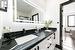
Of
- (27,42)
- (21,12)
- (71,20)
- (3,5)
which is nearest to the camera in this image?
(27,42)

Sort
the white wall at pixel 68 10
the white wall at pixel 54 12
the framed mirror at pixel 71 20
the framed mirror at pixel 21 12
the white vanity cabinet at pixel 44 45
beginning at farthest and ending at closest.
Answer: the framed mirror at pixel 71 20 → the white wall at pixel 68 10 → the white wall at pixel 54 12 → the framed mirror at pixel 21 12 → the white vanity cabinet at pixel 44 45

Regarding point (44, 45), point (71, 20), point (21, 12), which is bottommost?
point (44, 45)

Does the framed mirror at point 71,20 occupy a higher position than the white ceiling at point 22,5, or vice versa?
the white ceiling at point 22,5

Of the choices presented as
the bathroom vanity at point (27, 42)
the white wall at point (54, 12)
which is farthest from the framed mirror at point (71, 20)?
the bathroom vanity at point (27, 42)

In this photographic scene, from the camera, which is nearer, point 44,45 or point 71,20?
point 44,45

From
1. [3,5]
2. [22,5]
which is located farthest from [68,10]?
[3,5]

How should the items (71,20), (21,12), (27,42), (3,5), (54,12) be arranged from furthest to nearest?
(71,20) < (54,12) < (21,12) < (3,5) < (27,42)

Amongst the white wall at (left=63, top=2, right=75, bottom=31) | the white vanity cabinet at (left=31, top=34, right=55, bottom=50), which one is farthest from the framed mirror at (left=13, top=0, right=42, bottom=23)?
the white wall at (left=63, top=2, right=75, bottom=31)

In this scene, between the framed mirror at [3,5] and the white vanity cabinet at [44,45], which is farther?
the framed mirror at [3,5]

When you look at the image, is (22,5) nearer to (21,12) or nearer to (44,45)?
(21,12)

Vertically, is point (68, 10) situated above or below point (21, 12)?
above

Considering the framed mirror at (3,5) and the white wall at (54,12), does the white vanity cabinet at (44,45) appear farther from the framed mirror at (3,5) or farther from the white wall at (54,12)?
the white wall at (54,12)

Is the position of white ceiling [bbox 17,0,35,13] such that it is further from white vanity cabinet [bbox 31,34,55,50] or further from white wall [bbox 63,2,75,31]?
white wall [bbox 63,2,75,31]

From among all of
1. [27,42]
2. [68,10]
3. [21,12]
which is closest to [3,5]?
[21,12]
